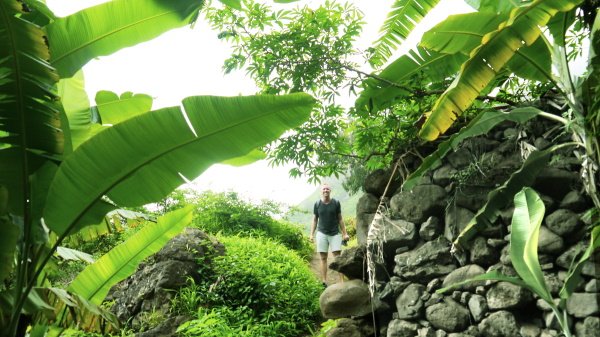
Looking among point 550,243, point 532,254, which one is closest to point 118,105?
point 532,254

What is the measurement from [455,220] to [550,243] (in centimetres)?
79

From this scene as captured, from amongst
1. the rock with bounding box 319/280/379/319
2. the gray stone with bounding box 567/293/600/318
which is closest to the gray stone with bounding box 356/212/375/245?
the rock with bounding box 319/280/379/319

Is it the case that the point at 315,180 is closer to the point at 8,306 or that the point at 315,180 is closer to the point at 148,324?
the point at 148,324

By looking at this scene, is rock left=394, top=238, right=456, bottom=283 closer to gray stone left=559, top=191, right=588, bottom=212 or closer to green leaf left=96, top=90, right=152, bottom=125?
gray stone left=559, top=191, right=588, bottom=212

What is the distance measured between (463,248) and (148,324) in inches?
157

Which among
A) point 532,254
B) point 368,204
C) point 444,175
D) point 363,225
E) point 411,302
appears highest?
point 444,175

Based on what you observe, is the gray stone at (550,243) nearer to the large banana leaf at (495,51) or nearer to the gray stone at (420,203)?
the gray stone at (420,203)

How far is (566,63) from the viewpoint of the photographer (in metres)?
2.96

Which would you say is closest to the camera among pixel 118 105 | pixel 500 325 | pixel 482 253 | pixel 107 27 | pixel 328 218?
pixel 107 27

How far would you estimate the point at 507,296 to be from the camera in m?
3.31

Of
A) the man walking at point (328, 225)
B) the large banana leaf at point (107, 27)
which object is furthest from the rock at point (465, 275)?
the large banana leaf at point (107, 27)

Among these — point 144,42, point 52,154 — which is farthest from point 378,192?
point 52,154

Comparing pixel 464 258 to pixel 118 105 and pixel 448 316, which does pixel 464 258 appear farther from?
pixel 118 105

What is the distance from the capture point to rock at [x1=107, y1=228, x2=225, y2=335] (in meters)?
5.75
